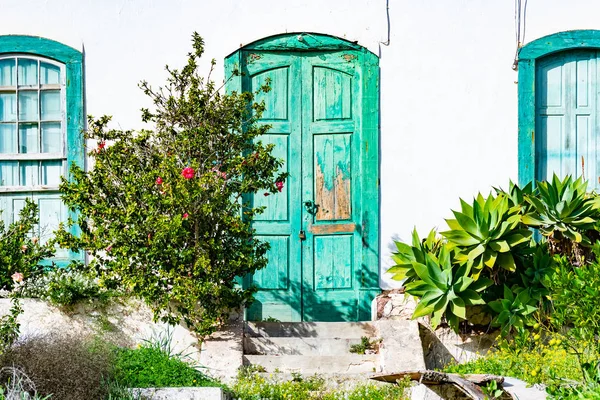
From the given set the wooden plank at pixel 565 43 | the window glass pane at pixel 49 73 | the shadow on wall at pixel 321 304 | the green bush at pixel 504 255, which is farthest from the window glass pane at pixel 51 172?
the wooden plank at pixel 565 43

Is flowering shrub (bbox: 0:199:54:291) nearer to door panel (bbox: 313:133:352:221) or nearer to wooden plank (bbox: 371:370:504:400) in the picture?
door panel (bbox: 313:133:352:221)

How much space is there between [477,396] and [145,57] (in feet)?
16.5

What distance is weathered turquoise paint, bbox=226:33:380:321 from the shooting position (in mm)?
9539

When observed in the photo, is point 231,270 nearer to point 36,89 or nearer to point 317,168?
point 317,168

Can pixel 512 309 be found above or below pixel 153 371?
above

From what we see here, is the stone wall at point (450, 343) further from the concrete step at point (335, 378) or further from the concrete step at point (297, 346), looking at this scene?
the concrete step at point (335, 378)

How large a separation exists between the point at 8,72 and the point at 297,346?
4.22m

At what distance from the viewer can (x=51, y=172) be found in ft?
31.8

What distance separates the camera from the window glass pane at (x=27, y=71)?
31.9ft

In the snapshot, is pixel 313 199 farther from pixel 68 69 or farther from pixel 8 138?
pixel 8 138

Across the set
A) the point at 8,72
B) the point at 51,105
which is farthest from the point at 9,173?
the point at 8,72

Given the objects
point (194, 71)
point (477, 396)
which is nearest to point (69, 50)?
point (194, 71)

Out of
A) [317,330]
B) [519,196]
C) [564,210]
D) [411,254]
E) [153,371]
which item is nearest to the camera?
[153,371]

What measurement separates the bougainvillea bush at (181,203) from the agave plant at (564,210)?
8.07 feet
